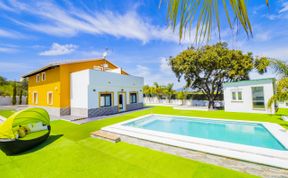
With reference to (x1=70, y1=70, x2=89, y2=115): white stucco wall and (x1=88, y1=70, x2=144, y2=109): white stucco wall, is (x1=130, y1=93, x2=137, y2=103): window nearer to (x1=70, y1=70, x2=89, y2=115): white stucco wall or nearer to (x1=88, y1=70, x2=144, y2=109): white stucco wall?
(x1=88, y1=70, x2=144, y2=109): white stucco wall

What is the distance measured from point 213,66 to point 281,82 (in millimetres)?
8915

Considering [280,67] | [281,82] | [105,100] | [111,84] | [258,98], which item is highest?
[280,67]

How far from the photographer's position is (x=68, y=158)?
5723 mm

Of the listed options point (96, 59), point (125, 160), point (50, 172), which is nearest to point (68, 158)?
point (50, 172)

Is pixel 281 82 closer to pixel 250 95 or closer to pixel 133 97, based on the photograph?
pixel 250 95

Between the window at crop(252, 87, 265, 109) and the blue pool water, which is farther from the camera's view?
the window at crop(252, 87, 265, 109)

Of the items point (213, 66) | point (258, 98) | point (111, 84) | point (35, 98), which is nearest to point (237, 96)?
point (258, 98)

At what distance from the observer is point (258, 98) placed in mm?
15438

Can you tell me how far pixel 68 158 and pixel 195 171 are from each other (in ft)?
16.2

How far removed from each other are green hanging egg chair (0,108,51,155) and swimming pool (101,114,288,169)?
376 centimetres

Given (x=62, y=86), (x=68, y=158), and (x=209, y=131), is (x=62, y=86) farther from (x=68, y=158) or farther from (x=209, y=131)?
(x=209, y=131)

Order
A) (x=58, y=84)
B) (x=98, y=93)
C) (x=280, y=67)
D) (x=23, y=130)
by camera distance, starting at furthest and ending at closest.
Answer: (x=58, y=84) → (x=98, y=93) → (x=280, y=67) → (x=23, y=130)

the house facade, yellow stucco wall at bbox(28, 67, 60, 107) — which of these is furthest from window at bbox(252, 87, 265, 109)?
yellow stucco wall at bbox(28, 67, 60, 107)

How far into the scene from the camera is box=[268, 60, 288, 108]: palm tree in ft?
32.0
